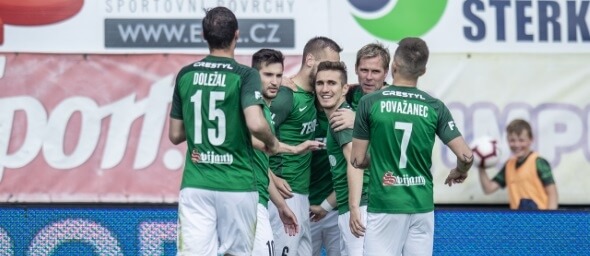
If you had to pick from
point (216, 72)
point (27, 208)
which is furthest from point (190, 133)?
point (27, 208)

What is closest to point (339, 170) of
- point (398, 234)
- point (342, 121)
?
point (342, 121)

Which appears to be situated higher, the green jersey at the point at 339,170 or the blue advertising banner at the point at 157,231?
the green jersey at the point at 339,170

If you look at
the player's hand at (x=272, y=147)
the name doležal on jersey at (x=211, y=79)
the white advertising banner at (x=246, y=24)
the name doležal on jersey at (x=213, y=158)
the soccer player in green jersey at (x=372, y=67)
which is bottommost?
the name doležal on jersey at (x=213, y=158)

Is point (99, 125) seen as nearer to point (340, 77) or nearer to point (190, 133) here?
point (340, 77)

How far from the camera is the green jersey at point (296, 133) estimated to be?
9.01m

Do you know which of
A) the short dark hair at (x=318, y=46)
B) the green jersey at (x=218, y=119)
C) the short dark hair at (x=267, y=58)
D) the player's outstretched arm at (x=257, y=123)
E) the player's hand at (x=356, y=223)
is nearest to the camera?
the player's outstretched arm at (x=257, y=123)

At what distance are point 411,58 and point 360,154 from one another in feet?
2.08

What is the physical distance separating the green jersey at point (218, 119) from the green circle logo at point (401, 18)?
168 inches

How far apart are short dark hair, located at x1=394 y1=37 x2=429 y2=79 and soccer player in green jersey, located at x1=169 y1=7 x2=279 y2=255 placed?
0.84m

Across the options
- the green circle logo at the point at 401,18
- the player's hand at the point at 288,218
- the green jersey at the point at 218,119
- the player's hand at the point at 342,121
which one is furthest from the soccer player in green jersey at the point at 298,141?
the green circle logo at the point at 401,18

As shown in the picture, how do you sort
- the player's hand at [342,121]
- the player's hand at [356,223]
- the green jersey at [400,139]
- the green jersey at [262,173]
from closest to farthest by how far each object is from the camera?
1. the green jersey at [400,139]
2. the green jersey at [262,173]
3. the player's hand at [356,223]
4. the player's hand at [342,121]

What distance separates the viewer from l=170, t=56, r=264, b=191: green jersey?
7.28m

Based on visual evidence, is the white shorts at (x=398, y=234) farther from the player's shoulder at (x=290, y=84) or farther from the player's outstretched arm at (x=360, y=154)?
the player's shoulder at (x=290, y=84)

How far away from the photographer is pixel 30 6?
11320mm
